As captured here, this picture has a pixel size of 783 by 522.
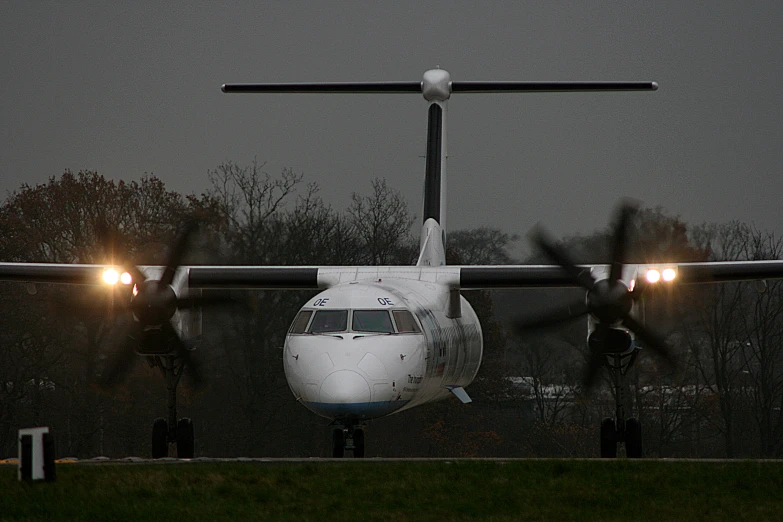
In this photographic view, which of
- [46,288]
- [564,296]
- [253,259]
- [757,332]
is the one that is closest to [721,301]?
[757,332]

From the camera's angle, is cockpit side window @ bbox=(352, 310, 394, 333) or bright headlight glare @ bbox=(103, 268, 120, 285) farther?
bright headlight glare @ bbox=(103, 268, 120, 285)

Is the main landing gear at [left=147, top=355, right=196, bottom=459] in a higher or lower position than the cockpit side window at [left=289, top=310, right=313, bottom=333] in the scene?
lower

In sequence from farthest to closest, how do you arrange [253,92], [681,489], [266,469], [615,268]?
1. [253,92]
2. [615,268]
3. [266,469]
4. [681,489]

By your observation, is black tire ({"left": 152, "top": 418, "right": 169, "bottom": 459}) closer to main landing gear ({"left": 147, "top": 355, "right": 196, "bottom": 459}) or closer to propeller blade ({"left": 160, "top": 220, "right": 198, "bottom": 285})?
main landing gear ({"left": 147, "top": 355, "right": 196, "bottom": 459})

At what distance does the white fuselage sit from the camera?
17281mm

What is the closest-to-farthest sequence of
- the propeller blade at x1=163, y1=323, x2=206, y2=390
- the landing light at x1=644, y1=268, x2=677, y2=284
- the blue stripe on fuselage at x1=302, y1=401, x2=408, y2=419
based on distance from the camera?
the blue stripe on fuselage at x1=302, y1=401, x2=408, y2=419 → the landing light at x1=644, y1=268, x2=677, y2=284 → the propeller blade at x1=163, y1=323, x2=206, y2=390

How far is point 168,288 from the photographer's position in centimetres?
2072

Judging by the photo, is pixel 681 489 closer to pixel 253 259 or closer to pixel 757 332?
pixel 253 259

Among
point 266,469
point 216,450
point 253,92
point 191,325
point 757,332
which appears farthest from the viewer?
point 757,332

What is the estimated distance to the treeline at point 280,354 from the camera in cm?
3788

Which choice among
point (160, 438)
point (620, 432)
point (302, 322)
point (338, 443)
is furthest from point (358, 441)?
point (620, 432)

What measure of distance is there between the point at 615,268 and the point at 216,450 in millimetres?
25002

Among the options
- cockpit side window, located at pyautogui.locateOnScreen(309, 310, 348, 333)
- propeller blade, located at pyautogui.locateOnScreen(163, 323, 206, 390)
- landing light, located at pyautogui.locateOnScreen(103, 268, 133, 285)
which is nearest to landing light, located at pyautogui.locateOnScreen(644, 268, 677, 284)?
cockpit side window, located at pyautogui.locateOnScreen(309, 310, 348, 333)

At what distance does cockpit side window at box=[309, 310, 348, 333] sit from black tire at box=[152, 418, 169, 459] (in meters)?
5.41
